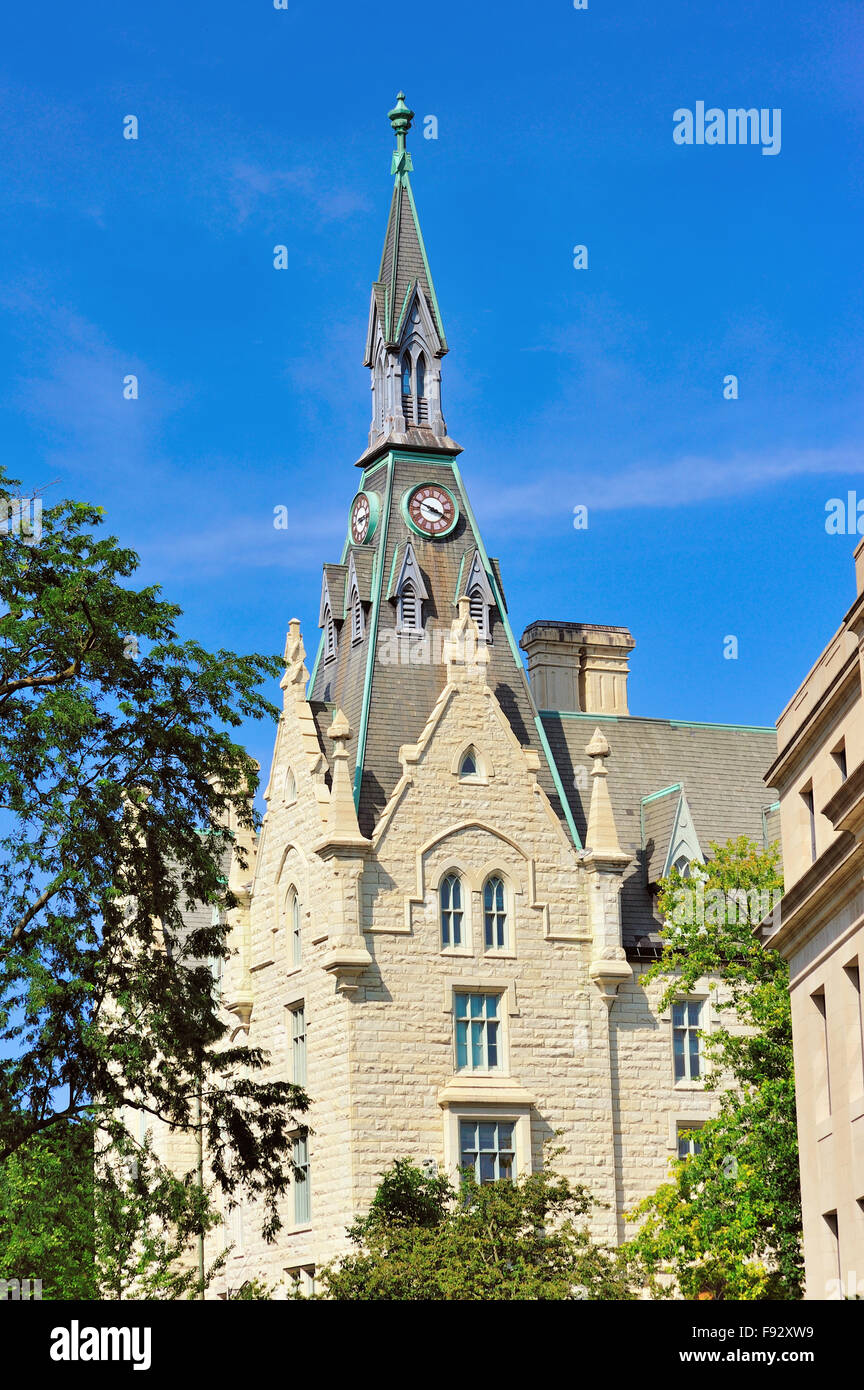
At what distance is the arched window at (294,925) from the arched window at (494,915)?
4.70 m

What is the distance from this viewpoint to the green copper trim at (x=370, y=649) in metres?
56.1

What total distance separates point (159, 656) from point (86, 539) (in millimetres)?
2417

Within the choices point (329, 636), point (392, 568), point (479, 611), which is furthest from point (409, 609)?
point (329, 636)

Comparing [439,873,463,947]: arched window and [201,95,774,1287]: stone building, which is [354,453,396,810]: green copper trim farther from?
[439,873,463,947]: arched window

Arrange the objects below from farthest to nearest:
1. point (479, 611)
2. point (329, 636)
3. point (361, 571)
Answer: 1. point (329, 636)
2. point (479, 611)
3. point (361, 571)

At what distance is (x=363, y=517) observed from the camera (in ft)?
199

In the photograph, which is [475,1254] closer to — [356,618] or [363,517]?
[356,618]

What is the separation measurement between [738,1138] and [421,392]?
25.0 meters

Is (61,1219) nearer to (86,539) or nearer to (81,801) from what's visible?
(81,801)

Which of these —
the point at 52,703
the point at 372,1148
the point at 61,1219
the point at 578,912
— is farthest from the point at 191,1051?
the point at 578,912

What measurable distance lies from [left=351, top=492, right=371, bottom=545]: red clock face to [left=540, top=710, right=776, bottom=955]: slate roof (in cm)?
718

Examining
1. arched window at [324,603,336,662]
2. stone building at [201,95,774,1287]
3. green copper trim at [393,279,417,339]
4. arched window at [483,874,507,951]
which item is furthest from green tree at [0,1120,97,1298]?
green copper trim at [393,279,417,339]
